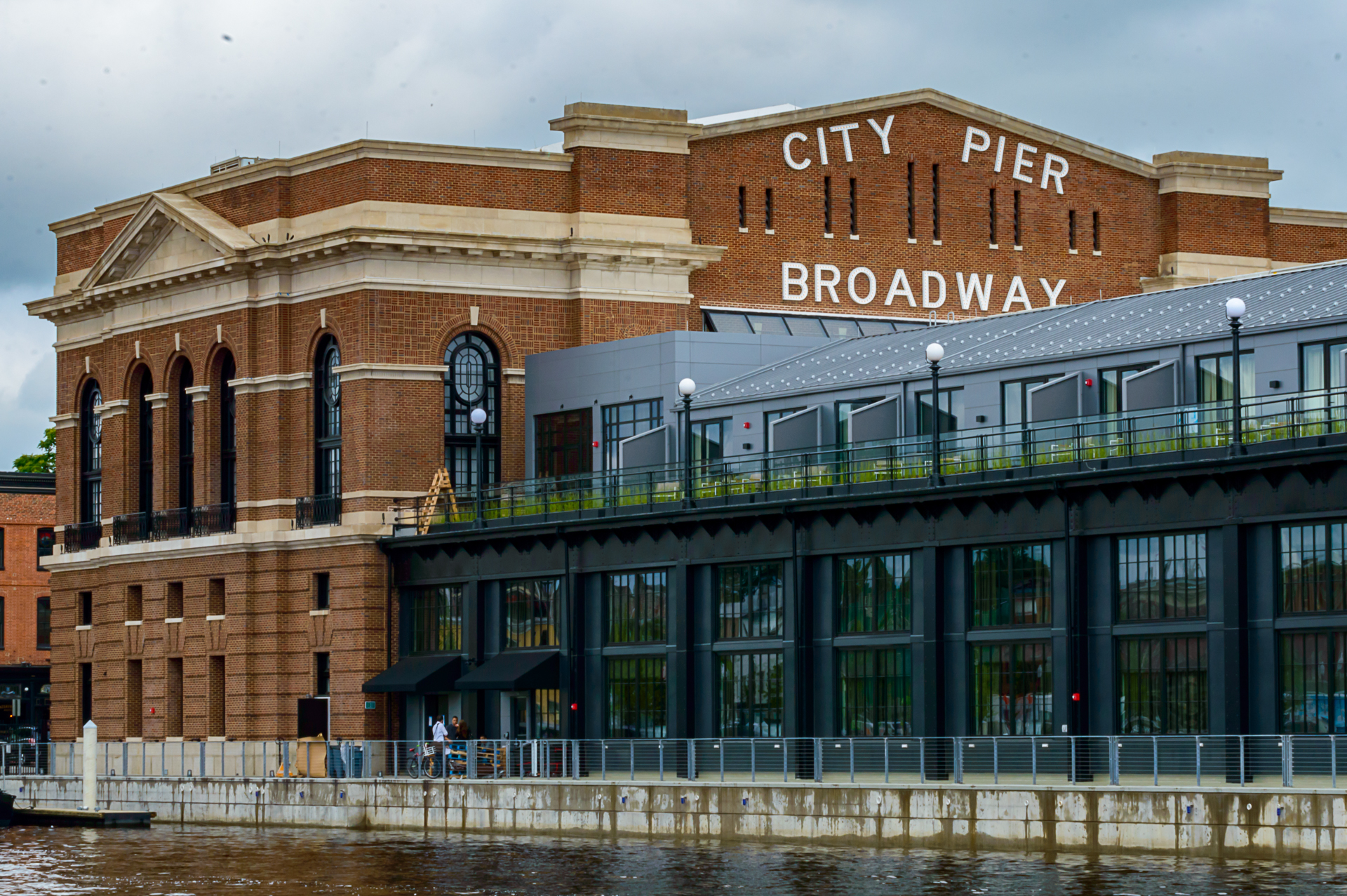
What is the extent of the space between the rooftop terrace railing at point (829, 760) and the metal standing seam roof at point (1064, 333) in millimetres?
10156

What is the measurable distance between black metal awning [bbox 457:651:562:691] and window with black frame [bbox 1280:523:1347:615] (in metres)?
22.3

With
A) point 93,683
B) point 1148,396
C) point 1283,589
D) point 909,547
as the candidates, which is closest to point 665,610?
point 909,547

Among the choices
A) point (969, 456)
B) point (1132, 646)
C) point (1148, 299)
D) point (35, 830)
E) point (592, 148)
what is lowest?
point (35, 830)

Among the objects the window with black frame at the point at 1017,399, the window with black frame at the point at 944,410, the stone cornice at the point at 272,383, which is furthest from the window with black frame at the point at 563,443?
the window with black frame at the point at 1017,399

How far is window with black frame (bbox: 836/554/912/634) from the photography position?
196 feet

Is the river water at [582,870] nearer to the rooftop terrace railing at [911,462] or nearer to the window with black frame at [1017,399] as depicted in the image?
the rooftop terrace railing at [911,462]

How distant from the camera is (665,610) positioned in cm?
6588

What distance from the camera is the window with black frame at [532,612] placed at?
6956 cm

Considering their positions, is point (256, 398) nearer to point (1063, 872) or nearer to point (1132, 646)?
point (1132, 646)

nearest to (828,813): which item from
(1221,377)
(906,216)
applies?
(1221,377)

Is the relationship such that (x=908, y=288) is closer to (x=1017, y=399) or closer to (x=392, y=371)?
(x=392, y=371)

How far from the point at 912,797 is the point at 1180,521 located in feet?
25.8

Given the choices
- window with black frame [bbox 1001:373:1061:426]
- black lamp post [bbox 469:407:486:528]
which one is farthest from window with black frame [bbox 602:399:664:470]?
window with black frame [bbox 1001:373:1061:426]

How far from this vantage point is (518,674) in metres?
68.6
